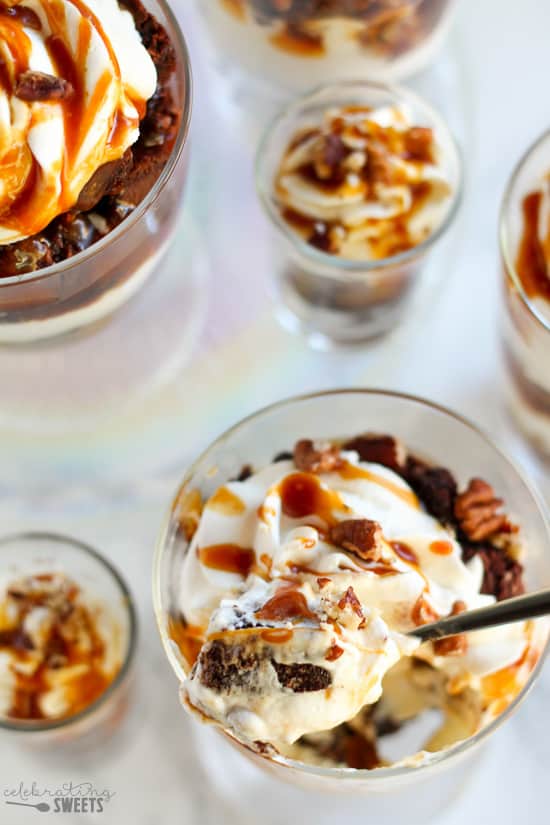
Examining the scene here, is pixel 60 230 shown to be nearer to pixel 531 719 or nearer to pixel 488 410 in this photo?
pixel 488 410

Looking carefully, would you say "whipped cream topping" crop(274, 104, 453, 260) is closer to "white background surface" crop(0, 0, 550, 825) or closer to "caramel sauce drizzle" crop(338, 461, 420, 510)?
"white background surface" crop(0, 0, 550, 825)

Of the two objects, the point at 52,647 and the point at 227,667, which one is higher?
the point at 52,647

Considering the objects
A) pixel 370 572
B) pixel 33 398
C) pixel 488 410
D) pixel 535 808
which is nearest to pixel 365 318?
pixel 488 410

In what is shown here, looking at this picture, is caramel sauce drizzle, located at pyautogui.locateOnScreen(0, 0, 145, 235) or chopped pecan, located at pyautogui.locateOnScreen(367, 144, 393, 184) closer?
caramel sauce drizzle, located at pyautogui.locateOnScreen(0, 0, 145, 235)

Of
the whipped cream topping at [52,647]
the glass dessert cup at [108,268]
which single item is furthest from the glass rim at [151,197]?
the whipped cream topping at [52,647]

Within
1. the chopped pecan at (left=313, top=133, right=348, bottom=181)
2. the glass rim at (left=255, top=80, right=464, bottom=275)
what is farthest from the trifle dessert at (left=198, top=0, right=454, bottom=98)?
the chopped pecan at (left=313, top=133, right=348, bottom=181)

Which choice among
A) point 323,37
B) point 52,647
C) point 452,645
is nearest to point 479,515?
point 452,645

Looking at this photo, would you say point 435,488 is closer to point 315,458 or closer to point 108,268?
point 315,458
